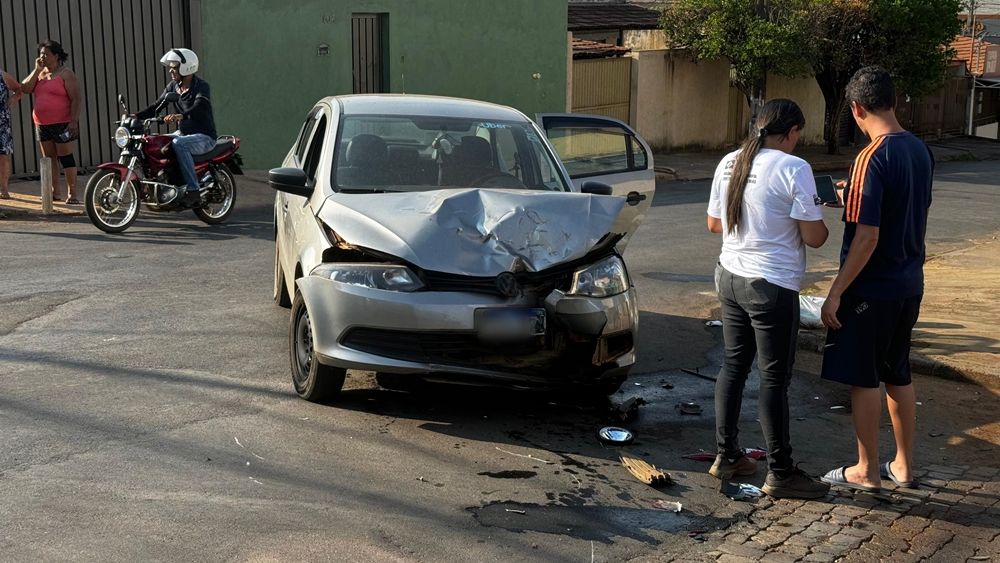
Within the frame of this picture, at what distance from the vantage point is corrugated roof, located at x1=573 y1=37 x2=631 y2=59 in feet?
85.1

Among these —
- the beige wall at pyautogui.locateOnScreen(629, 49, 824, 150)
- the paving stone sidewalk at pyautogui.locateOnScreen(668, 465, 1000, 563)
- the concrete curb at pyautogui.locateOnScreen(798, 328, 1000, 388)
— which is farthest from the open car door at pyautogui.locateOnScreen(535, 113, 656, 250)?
the beige wall at pyautogui.locateOnScreen(629, 49, 824, 150)

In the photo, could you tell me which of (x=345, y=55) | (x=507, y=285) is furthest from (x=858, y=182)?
(x=345, y=55)

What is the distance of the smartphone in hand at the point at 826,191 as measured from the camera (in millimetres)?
5316

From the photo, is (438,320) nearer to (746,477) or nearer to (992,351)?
(746,477)

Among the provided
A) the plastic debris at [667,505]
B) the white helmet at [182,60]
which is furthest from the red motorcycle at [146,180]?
the plastic debris at [667,505]

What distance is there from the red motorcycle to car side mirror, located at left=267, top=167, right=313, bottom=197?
19.2 feet

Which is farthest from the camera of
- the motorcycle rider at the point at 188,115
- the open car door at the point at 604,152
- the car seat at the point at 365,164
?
the motorcycle rider at the point at 188,115

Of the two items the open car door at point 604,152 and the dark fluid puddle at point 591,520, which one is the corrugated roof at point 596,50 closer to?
the open car door at point 604,152

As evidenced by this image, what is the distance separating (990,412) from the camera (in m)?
7.02

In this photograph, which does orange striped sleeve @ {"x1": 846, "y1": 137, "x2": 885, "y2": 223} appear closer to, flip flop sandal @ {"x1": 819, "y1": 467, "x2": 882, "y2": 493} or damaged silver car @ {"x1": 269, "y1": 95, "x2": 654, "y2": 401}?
flip flop sandal @ {"x1": 819, "y1": 467, "x2": 882, "y2": 493}

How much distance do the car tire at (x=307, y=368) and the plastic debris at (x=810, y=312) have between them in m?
3.81

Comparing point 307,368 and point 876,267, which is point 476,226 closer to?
point 307,368

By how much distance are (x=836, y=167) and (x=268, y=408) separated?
23004 mm

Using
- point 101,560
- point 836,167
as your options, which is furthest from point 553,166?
point 836,167
